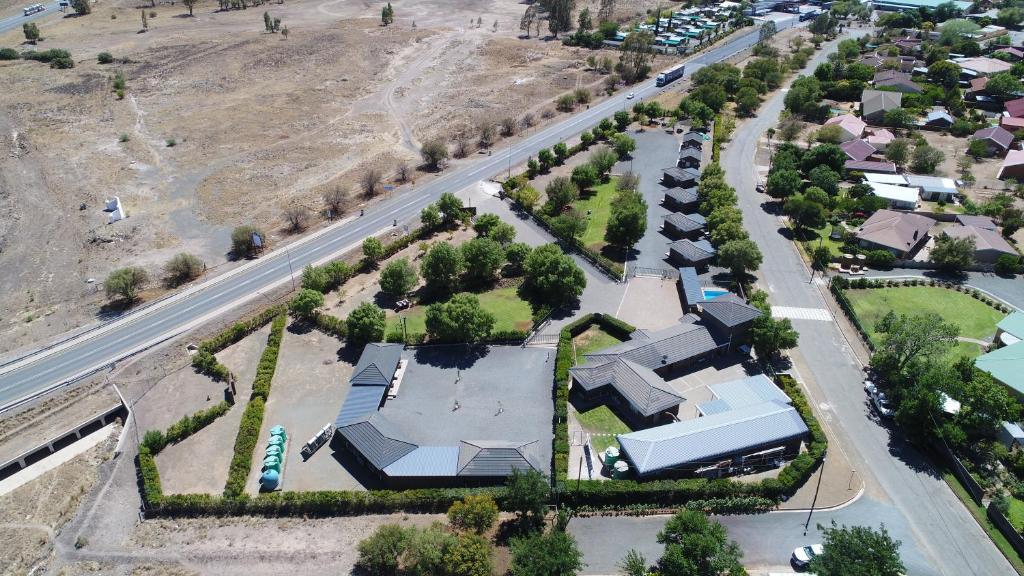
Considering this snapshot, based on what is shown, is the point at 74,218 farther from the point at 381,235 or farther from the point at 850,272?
the point at 850,272

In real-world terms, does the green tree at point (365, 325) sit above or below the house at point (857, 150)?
below

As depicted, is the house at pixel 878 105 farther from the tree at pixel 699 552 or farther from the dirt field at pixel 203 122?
the tree at pixel 699 552

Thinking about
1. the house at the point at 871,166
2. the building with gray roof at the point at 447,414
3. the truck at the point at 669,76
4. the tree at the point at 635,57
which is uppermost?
the tree at the point at 635,57

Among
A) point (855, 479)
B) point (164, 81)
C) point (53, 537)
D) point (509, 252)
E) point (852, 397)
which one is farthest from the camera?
point (164, 81)

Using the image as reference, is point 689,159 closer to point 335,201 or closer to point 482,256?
point 482,256

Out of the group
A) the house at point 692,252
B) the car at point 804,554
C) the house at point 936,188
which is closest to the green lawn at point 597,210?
the house at point 692,252

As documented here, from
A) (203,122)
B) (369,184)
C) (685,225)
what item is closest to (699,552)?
(685,225)

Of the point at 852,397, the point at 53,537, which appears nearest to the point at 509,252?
the point at 852,397
